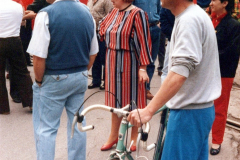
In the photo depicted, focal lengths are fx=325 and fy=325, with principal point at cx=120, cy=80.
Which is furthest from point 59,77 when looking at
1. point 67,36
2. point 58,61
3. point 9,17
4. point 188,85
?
point 9,17

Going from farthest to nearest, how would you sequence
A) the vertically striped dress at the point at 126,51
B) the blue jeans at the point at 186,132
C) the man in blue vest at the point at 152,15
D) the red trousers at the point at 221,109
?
1. the man in blue vest at the point at 152,15
2. the red trousers at the point at 221,109
3. the vertically striped dress at the point at 126,51
4. the blue jeans at the point at 186,132

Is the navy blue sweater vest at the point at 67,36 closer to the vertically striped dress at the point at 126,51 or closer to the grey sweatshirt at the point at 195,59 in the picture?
the vertically striped dress at the point at 126,51

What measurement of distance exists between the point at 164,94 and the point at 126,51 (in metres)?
1.42

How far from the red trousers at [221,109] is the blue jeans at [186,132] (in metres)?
1.45

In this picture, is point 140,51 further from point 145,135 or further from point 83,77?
point 145,135

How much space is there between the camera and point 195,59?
1.63 meters

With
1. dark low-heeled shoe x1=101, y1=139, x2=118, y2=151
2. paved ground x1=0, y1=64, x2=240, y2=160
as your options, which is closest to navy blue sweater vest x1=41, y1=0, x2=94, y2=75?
dark low-heeled shoe x1=101, y1=139, x2=118, y2=151

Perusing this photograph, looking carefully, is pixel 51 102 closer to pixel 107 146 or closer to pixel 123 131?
pixel 123 131

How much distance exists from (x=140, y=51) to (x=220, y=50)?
0.80 metres

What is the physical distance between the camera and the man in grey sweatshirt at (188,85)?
5.37 ft

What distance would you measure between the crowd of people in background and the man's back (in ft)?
0.04

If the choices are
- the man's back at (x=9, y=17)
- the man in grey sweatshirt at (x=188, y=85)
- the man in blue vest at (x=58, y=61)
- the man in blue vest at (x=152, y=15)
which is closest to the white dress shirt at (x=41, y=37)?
the man in blue vest at (x=58, y=61)

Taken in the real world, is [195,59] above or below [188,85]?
above

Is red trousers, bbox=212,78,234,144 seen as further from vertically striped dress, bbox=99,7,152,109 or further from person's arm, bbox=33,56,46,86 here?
person's arm, bbox=33,56,46,86
